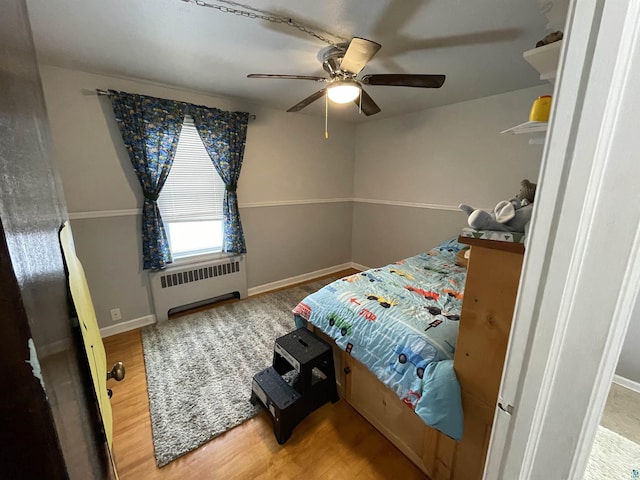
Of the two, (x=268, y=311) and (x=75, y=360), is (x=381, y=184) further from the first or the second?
(x=75, y=360)

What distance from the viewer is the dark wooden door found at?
239 mm

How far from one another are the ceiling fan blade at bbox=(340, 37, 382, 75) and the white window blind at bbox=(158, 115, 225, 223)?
183cm

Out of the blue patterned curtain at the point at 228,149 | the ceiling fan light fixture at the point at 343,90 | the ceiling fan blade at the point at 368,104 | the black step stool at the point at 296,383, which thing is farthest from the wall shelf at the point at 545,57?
the blue patterned curtain at the point at 228,149

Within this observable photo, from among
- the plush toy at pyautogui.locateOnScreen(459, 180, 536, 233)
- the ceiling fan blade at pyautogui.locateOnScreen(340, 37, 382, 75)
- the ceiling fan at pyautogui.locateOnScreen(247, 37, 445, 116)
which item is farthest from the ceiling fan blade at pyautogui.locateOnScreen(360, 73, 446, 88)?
the plush toy at pyautogui.locateOnScreen(459, 180, 536, 233)

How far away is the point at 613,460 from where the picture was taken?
855 millimetres

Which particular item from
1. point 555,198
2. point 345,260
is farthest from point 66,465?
point 345,260

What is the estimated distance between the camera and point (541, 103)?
42.5 inches

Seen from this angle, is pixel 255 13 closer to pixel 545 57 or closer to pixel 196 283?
pixel 545 57

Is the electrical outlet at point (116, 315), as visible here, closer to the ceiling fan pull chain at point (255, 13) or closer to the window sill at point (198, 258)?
the window sill at point (198, 258)

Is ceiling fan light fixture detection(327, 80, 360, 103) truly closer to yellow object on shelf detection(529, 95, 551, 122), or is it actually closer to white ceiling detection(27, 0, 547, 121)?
white ceiling detection(27, 0, 547, 121)

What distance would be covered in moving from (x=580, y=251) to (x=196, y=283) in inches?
123

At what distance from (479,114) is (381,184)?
145cm

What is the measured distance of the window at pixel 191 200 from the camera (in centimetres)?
263

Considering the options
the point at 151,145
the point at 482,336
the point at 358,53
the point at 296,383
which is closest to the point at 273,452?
the point at 296,383
